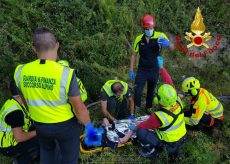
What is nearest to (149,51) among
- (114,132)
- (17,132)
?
(114,132)

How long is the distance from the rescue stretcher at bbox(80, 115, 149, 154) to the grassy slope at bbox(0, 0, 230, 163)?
0.91 meters

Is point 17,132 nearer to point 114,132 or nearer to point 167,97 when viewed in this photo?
point 114,132

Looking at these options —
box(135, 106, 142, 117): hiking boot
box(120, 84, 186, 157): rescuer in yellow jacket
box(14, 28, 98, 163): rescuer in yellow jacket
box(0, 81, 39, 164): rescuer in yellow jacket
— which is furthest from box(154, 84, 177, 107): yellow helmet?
box(0, 81, 39, 164): rescuer in yellow jacket

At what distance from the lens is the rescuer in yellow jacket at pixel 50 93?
10.3 ft

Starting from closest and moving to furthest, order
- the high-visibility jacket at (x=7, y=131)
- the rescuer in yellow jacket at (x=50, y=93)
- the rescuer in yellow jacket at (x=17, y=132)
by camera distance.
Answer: the rescuer in yellow jacket at (x=50, y=93)
the rescuer in yellow jacket at (x=17, y=132)
the high-visibility jacket at (x=7, y=131)

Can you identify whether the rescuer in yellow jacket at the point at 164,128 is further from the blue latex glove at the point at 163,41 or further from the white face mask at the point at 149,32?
the white face mask at the point at 149,32

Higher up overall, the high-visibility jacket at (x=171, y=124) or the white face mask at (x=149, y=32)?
the white face mask at (x=149, y=32)

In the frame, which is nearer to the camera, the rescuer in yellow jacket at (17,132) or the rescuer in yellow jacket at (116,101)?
the rescuer in yellow jacket at (17,132)

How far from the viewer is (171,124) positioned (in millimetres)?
4586

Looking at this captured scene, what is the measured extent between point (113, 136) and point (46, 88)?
2.36 metres

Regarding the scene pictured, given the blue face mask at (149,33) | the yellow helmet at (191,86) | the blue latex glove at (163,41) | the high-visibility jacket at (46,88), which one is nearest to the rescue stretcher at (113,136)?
the yellow helmet at (191,86)

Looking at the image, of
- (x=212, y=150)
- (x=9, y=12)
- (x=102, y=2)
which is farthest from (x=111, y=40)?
(x=212, y=150)

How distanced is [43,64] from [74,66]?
3.85 m

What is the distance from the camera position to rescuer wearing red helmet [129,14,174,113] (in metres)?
5.48
